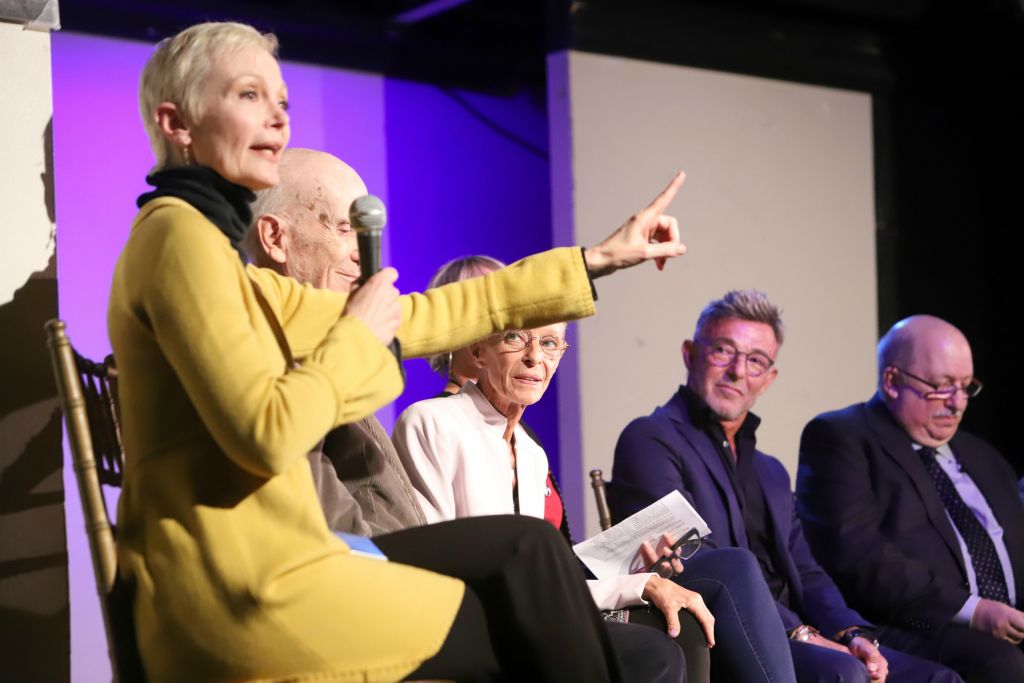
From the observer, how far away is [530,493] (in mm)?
2641

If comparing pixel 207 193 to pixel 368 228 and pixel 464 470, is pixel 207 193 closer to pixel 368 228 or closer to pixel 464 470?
pixel 368 228

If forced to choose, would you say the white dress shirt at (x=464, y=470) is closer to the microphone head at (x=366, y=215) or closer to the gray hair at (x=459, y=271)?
the gray hair at (x=459, y=271)

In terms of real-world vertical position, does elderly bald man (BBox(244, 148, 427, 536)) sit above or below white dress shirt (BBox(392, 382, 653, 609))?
above

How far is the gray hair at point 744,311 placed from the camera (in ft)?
11.9

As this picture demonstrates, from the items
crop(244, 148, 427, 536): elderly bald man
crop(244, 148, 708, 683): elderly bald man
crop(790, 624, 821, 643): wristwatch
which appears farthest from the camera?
crop(790, 624, 821, 643): wristwatch

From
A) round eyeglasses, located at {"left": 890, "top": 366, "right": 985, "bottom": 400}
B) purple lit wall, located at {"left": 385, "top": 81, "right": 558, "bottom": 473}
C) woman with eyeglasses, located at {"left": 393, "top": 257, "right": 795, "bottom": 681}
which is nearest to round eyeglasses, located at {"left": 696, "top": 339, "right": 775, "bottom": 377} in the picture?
round eyeglasses, located at {"left": 890, "top": 366, "right": 985, "bottom": 400}

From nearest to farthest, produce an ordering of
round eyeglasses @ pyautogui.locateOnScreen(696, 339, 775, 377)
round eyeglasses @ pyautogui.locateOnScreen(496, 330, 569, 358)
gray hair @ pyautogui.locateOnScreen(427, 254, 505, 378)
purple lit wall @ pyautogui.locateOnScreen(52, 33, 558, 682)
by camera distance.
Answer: round eyeglasses @ pyautogui.locateOnScreen(496, 330, 569, 358) < gray hair @ pyautogui.locateOnScreen(427, 254, 505, 378) < round eyeglasses @ pyautogui.locateOnScreen(696, 339, 775, 377) < purple lit wall @ pyautogui.locateOnScreen(52, 33, 558, 682)

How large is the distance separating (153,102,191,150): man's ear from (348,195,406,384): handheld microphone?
0.27m

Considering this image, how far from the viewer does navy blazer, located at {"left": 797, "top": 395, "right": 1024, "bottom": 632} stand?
11.6ft

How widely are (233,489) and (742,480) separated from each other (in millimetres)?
2125

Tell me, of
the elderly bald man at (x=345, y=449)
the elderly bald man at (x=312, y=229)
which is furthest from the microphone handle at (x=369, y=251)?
the elderly bald man at (x=312, y=229)

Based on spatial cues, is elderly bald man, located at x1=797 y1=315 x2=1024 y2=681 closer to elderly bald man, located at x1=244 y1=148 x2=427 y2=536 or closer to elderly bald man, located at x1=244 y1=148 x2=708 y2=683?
elderly bald man, located at x1=244 y1=148 x2=708 y2=683

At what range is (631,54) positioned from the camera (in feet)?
16.1

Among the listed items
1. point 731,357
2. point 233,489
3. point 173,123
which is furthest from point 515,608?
point 731,357
